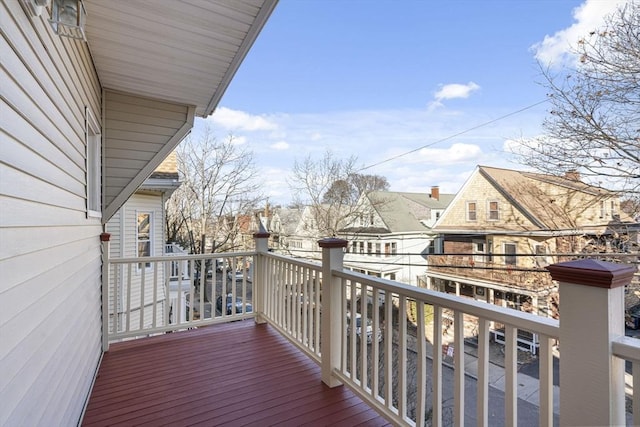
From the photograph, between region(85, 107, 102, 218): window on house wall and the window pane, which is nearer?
region(85, 107, 102, 218): window on house wall

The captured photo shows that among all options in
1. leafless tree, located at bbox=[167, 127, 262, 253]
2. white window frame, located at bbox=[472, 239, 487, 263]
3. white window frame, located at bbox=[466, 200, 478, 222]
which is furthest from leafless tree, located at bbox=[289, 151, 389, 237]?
white window frame, located at bbox=[472, 239, 487, 263]

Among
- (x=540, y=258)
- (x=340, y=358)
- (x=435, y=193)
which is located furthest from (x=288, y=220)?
(x=340, y=358)

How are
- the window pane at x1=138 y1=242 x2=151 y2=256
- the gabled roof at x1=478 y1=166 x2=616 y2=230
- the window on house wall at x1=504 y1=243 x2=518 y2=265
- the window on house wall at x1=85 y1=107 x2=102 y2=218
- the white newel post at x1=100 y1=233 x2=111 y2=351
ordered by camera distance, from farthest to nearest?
the window on house wall at x1=504 y1=243 x2=518 y2=265 → the window pane at x1=138 y1=242 x2=151 y2=256 → the gabled roof at x1=478 y1=166 x2=616 y2=230 → the white newel post at x1=100 y1=233 x2=111 y2=351 → the window on house wall at x1=85 y1=107 x2=102 y2=218

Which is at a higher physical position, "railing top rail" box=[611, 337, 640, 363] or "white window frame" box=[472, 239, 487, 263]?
"railing top rail" box=[611, 337, 640, 363]

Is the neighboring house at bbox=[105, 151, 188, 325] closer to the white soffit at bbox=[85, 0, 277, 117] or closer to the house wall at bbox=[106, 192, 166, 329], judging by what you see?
the house wall at bbox=[106, 192, 166, 329]

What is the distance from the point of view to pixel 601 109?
5586mm

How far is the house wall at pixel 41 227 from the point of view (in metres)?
1.03

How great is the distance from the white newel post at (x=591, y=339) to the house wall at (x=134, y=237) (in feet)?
22.8

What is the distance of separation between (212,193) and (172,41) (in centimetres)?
1167

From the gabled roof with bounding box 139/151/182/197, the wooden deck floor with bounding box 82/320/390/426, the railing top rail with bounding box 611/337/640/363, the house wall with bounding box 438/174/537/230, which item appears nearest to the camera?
the railing top rail with bounding box 611/337/640/363

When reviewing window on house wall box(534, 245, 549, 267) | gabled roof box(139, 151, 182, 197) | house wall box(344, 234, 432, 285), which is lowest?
house wall box(344, 234, 432, 285)

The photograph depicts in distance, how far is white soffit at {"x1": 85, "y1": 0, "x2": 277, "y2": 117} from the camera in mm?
1907

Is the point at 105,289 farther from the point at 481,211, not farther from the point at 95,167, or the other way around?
the point at 481,211

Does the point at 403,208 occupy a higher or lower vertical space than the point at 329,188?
lower
